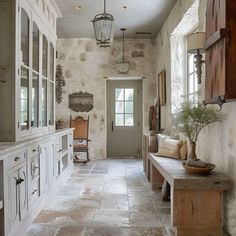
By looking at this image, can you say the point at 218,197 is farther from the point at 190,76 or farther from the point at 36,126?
the point at 190,76

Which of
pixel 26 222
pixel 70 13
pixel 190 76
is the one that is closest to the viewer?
pixel 26 222

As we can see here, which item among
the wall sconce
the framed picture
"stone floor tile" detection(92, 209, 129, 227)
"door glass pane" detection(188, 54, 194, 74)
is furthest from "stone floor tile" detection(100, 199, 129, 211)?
the framed picture

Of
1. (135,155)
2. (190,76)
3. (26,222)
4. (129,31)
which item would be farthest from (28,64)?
(135,155)

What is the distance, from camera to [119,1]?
5.19 metres

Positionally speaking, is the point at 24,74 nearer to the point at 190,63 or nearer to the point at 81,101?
the point at 190,63

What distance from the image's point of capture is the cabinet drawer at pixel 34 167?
317 centimetres

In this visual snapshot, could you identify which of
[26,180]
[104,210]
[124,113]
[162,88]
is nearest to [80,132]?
[124,113]

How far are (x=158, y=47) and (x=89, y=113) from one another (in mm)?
2244

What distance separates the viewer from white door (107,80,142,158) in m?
7.96

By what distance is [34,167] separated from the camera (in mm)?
3250

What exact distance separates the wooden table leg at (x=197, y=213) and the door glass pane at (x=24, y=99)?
5.46 ft

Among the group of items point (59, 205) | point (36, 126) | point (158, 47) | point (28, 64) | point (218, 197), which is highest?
point (158, 47)

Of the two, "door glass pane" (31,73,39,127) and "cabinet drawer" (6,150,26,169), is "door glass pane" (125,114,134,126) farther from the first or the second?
"cabinet drawer" (6,150,26,169)

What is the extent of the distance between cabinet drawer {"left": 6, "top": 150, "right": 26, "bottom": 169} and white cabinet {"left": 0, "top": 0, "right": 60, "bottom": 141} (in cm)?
26
